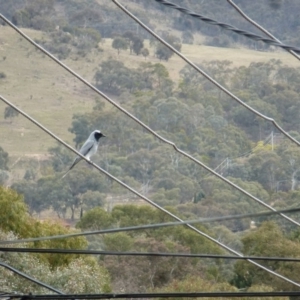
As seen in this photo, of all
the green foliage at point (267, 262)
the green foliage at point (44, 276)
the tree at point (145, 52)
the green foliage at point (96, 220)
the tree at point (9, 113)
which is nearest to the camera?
the green foliage at point (44, 276)

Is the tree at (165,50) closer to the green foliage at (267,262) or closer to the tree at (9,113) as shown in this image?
the tree at (9,113)

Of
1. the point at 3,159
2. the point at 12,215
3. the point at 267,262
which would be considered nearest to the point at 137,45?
the point at 3,159

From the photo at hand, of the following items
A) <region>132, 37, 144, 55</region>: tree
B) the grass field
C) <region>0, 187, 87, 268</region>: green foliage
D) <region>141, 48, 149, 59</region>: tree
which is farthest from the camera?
<region>132, 37, 144, 55</region>: tree

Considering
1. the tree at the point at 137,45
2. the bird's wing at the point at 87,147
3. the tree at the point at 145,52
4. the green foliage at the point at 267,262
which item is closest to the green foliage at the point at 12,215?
the green foliage at the point at 267,262

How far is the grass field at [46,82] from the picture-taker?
1620 inches

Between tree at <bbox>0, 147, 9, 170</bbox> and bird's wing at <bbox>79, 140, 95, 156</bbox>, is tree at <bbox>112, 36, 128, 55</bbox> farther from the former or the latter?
bird's wing at <bbox>79, 140, 95, 156</bbox>

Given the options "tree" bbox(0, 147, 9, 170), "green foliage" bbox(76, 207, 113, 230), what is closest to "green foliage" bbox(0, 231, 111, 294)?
"green foliage" bbox(76, 207, 113, 230)

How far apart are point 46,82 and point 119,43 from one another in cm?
414

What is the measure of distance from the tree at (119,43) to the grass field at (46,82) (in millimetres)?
335

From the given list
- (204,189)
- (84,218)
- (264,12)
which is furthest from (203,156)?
(264,12)

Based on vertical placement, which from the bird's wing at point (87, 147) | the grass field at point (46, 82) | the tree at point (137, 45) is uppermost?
the bird's wing at point (87, 147)

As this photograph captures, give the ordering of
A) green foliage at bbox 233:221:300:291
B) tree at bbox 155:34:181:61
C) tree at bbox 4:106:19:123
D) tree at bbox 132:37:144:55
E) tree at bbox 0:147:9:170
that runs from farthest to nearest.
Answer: tree at bbox 132:37:144:55 < tree at bbox 155:34:181:61 < tree at bbox 4:106:19:123 < tree at bbox 0:147:9:170 < green foliage at bbox 233:221:300:291

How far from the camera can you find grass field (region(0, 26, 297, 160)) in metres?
41.2

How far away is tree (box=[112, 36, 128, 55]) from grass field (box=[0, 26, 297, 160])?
1.10 ft
